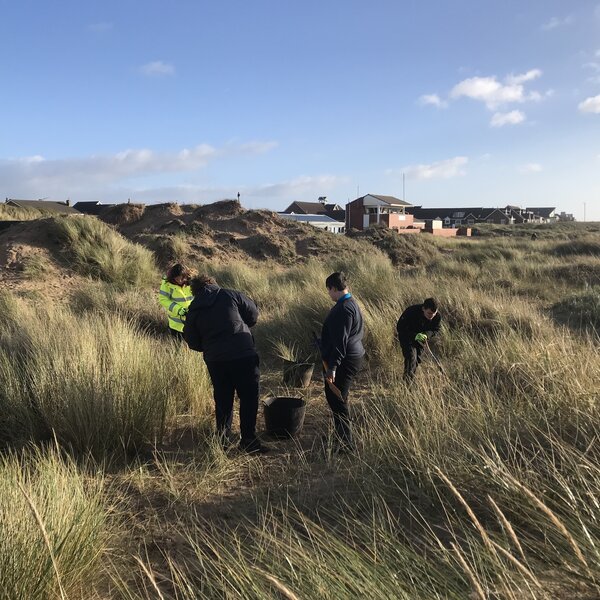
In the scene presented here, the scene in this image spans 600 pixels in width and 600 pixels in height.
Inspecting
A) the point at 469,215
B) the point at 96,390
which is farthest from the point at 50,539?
the point at 469,215

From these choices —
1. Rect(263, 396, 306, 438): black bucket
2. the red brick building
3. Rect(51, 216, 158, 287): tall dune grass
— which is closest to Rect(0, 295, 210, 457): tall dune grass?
Rect(263, 396, 306, 438): black bucket

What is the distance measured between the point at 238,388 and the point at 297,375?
188 centimetres

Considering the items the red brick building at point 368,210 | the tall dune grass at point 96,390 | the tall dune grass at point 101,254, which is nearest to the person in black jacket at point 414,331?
the tall dune grass at point 96,390

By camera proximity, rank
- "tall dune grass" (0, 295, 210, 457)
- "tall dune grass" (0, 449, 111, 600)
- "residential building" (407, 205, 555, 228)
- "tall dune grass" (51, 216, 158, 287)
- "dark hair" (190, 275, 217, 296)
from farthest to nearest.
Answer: "residential building" (407, 205, 555, 228)
"tall dune grass" (51, 216, 158, 287)
"dark hair" (190, 275, 217, 296)
"tall dune grass" (0, 295, 210, 457)
"tall dune grass" (0, 449, 111, 600)

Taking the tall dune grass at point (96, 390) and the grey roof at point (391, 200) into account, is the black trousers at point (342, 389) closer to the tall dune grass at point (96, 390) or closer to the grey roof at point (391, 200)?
the tall dune grass at point (96, 390)

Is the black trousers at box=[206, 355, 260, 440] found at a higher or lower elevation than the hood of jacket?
lower

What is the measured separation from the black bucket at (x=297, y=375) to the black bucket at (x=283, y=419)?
1432mm

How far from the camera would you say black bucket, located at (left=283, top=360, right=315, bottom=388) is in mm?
6547

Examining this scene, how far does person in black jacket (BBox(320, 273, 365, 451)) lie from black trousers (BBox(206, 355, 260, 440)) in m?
0.71

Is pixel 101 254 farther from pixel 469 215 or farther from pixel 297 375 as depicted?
pixel 469 215

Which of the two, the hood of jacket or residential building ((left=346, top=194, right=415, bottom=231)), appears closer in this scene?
the hood of jacket

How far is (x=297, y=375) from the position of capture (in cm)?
656

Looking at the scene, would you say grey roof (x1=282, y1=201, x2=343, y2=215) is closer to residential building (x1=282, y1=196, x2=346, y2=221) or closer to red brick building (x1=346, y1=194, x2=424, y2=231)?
residential building (x1=282, y1=196, x2=346, y2=221)

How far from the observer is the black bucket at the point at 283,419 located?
4941 mm
